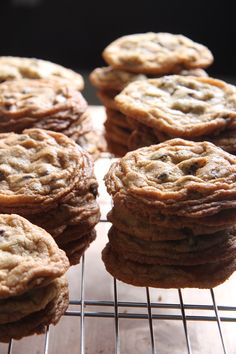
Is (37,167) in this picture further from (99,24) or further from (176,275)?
(99,24)

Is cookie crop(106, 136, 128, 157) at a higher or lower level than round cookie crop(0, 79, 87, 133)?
lower

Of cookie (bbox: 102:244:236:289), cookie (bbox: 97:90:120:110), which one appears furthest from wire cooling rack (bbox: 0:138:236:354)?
cookie (bbox: 97:90:120:110)

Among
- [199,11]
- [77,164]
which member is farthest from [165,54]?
[199,11]

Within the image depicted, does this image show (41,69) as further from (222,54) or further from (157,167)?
(222,54)

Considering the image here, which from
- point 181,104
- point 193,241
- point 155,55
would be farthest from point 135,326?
point 155,55

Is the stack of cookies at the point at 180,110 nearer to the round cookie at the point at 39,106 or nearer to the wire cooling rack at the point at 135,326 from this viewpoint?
the round cookie at the point at 39,106

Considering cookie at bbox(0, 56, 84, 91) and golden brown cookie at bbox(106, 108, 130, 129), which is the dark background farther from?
golden brown cookie at bbox(106, 108, 130, 129)
